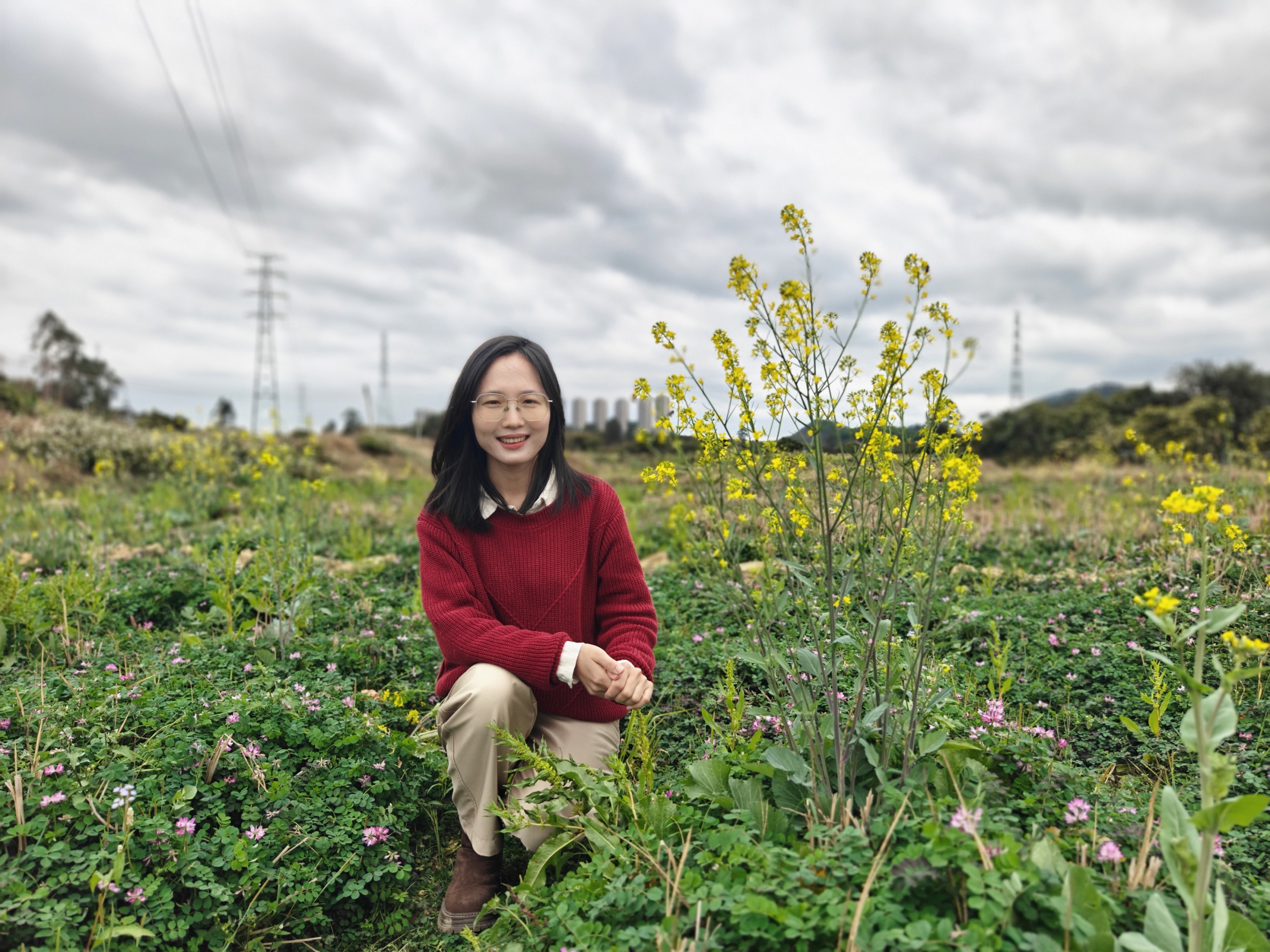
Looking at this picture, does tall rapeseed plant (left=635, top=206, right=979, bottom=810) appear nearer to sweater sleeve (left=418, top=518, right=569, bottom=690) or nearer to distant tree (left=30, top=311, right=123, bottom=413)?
sweater sleeve (left=418, top=518, right=569, bottom=690)

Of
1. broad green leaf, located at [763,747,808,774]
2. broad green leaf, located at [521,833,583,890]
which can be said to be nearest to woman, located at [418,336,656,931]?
broad green leaf, located at [521,833,583,890]

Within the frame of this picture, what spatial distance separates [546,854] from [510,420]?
1341 millimetres

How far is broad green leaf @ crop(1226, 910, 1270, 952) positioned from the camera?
58.1 inches

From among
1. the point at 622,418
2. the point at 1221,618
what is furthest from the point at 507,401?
the point at 622,418

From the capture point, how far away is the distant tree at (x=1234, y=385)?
940 inches

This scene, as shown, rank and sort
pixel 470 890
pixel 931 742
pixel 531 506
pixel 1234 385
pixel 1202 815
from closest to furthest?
1. pixel 1202 815
2. pixel 931 742
3. pixel 470 890
4. pixel 531 506
5. pixel 1234 385

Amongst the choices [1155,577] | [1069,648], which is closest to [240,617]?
[1069,648]

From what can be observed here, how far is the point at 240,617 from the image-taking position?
3.90m

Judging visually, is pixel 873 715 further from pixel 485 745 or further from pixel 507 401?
pixel 507 401

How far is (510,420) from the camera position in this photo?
2.52 m

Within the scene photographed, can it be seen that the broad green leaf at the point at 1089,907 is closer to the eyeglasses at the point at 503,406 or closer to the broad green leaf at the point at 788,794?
the broad green leaf at the point at 788,794

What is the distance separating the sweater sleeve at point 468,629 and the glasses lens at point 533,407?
0.49 metres

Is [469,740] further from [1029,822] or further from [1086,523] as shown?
[1086,523]

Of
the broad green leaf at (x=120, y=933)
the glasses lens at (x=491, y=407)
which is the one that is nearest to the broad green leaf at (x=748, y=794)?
the glasses lens at (x=491, y=407)
